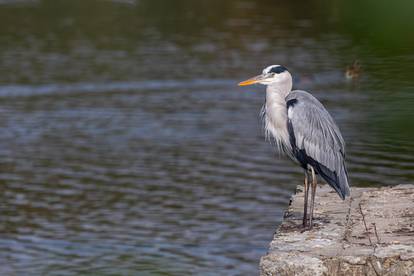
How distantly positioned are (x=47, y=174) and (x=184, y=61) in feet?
25.5

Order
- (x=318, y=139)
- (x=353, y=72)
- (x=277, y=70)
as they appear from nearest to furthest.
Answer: (x=318, y=139) < (x=277, y=70) < (x=353, y=72)

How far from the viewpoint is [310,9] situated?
92.3 feet

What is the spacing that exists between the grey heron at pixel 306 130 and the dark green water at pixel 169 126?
1648 mm

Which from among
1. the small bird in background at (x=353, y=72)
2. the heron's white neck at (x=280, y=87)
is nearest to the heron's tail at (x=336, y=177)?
the heron's white neck at (x=280, y=87)

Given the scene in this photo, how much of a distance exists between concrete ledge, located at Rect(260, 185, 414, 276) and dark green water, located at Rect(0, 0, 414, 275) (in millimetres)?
1251

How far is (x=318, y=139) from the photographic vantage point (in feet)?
27.8

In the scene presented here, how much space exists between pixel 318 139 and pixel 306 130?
118 mm

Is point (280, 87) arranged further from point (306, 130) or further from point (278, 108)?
point (306, 130)

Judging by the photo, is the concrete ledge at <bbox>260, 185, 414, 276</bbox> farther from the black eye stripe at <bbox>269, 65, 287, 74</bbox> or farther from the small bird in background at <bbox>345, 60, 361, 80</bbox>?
the small bird in background at <bbox>345, 60, 361, 80</bbox>

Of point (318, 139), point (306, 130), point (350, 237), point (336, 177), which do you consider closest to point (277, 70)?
point (306, 130)

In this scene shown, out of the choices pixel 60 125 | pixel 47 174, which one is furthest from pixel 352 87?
pixel 47 174

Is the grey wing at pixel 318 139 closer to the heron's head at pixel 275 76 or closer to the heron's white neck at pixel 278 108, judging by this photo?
the heron's white neck at pixel 278 108

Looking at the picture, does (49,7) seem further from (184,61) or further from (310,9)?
(184,61)

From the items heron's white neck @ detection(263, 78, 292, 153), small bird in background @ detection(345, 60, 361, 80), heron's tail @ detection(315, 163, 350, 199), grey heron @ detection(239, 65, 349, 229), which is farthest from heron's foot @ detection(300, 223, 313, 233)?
small bird in background @ detection(345, 60, 361, 80)
